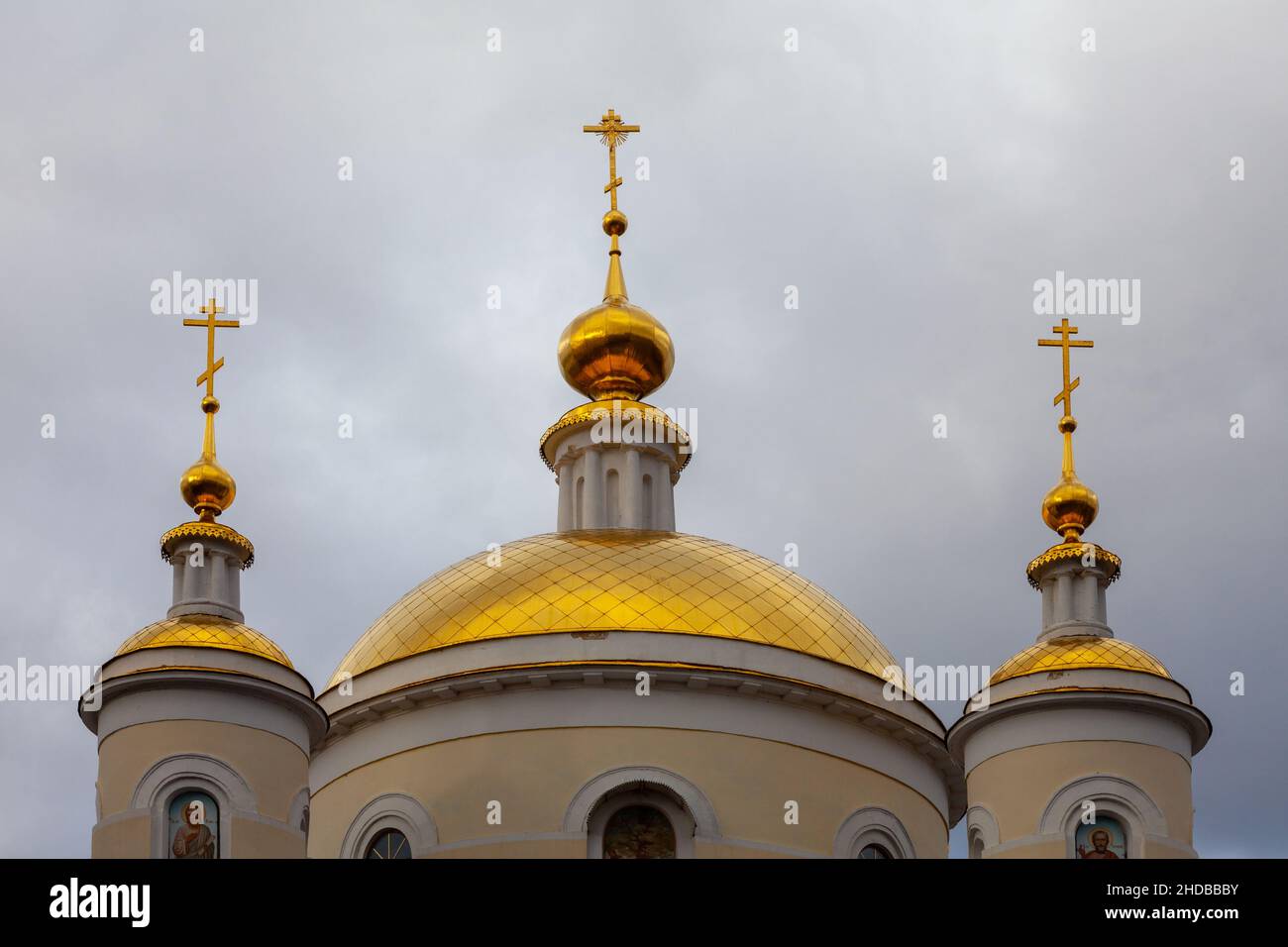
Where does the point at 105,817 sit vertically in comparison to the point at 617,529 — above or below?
below

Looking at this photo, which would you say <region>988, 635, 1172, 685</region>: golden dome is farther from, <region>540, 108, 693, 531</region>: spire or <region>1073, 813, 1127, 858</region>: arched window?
<region>540, 108, 693, 531</region>: spire

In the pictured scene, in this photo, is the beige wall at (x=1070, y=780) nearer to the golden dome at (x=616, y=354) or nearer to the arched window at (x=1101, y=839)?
the arched window at (x=1101, y=839)

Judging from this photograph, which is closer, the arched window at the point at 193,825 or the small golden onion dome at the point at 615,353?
the arched window at the point at 193,825

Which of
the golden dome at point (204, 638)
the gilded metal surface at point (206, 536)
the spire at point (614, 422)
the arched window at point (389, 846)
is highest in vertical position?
the spire at point (614, 422)

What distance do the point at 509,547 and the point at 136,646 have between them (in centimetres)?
593

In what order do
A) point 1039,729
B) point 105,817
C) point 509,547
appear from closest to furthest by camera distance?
point 105,817 < point 1039,729 < point 509,547

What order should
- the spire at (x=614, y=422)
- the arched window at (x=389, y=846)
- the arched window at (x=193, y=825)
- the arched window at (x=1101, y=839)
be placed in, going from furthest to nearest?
the spire at (x=614, y=422) < the arched window at (x=389, y=846) < the arched window at (x=1101, y=839) < the arched window at (x=193, y=825)

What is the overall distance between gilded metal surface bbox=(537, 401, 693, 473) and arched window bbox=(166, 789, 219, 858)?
375 inches

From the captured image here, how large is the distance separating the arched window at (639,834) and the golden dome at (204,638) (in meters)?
4.04

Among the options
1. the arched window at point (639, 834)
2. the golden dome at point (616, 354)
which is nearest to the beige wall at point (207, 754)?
the arched window at point (639, 834)

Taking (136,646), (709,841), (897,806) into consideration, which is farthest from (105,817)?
(897,806)

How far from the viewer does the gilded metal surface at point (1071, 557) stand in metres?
33.3
